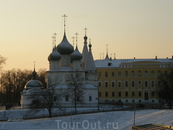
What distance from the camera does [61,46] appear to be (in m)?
64.2

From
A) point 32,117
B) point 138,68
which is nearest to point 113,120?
point 32,117

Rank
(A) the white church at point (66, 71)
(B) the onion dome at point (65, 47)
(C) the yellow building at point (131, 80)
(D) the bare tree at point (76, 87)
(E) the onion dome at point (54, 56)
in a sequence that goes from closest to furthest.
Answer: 1. (D) the bare tree at point (76, 87)
2. (A) the white church at point (66, 71)
3. (E) the onion dome at point (54, 56)
4. (B) the onion dome at point (65, 47)
5. (C) the yellow building at point (131, 80)

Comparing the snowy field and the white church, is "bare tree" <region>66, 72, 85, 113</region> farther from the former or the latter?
the snowy field

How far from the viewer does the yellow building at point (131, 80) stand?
3012 inches

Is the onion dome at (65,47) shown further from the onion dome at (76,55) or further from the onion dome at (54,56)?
the onion dome at (54,56)

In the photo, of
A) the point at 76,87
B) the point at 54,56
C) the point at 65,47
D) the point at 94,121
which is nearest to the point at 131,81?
the point at 65,47

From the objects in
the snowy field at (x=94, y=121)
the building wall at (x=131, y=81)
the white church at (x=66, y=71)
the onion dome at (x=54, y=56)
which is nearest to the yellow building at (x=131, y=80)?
the building wall at (x=131, y=81)

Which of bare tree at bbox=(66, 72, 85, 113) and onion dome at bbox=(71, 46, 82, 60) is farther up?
onion dome at bbox=(71, 46, 82, 60)

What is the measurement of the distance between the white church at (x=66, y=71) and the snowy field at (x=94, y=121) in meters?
14.0

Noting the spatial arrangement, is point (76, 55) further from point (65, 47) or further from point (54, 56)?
point (54, 56)

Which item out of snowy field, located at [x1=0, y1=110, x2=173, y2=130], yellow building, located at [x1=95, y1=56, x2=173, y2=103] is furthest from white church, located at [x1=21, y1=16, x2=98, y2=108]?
snowy field, located at [x1=0, y1=110, x2=173, y2=130]

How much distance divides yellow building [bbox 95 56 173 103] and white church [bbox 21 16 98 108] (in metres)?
12.2

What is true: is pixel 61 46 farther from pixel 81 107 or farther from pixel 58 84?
pixel 81 107

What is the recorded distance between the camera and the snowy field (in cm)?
4097
